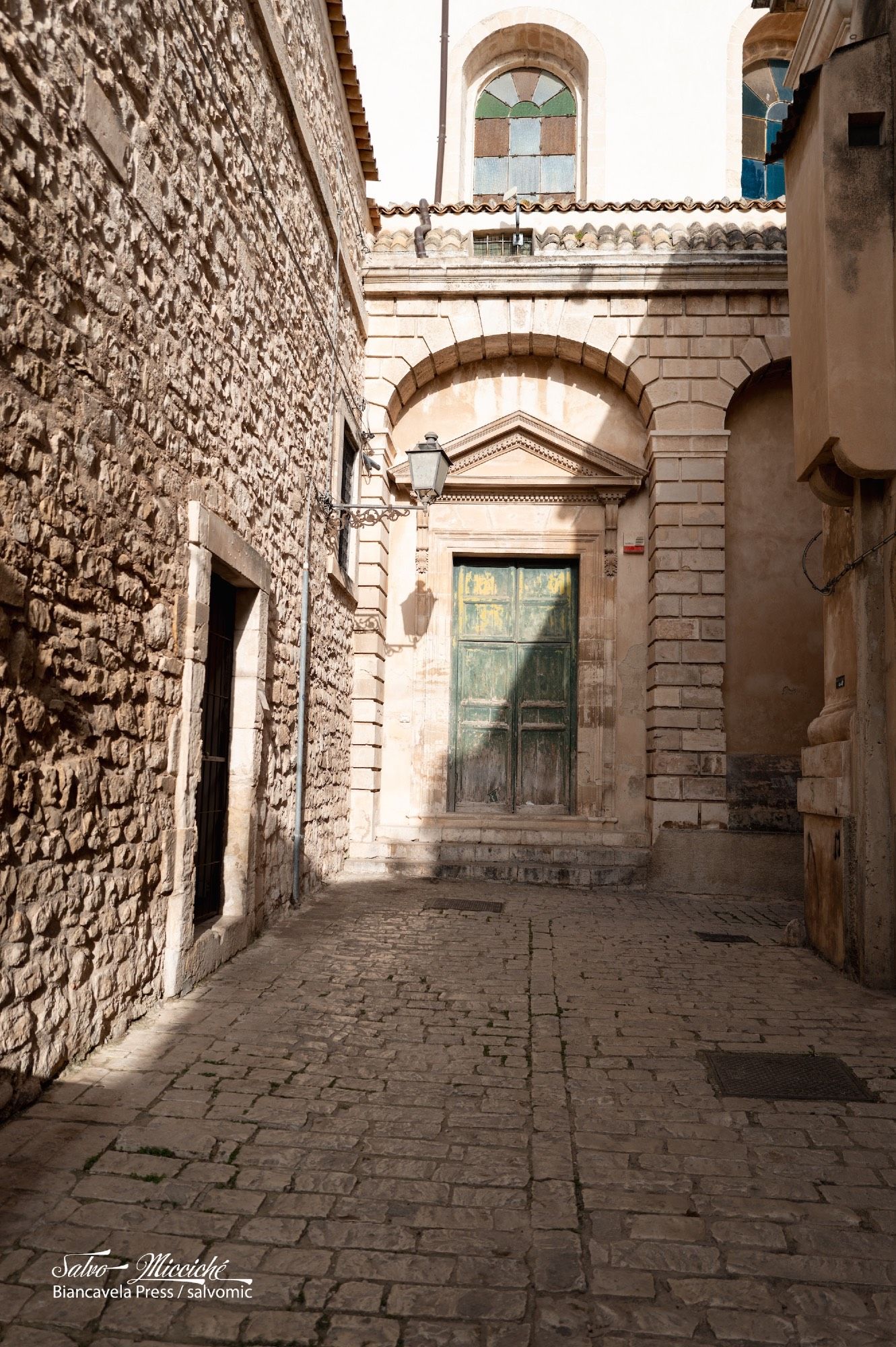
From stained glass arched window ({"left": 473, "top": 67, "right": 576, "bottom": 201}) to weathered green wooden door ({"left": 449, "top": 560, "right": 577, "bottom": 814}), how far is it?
617 cm

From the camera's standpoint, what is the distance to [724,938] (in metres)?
6.61

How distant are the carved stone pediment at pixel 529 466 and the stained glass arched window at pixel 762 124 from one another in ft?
19.1

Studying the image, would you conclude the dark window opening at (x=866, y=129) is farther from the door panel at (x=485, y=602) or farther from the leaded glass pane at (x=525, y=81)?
the leaded glass pane at (x=525, y=81)

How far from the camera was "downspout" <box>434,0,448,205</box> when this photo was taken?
1291 centimetres

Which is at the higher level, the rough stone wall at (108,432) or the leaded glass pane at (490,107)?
the leaded glass pane at (490,107)

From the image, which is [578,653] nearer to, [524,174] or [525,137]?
[524,174]

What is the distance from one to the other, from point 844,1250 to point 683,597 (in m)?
7.38

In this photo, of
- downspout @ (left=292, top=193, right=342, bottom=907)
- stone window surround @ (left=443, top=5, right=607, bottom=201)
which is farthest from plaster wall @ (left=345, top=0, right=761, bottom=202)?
downspout @ (left=292, top=193, right=342, bottom=907)

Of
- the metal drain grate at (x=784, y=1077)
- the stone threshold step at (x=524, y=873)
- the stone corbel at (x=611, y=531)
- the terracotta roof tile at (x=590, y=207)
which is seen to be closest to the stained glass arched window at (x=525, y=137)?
the terracotta roof tile at (x=590, y=207)

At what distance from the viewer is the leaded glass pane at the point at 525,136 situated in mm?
13336

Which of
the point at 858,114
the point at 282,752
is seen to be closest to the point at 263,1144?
the point at 282,752

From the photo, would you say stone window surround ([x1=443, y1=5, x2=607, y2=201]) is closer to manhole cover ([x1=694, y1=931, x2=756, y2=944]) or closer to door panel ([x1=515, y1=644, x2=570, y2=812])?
door panel ([x1=515, y1=644, x2=570, y2=812])

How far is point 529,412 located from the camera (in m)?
10.3

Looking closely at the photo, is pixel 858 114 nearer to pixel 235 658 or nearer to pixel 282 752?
pixel 235 658
